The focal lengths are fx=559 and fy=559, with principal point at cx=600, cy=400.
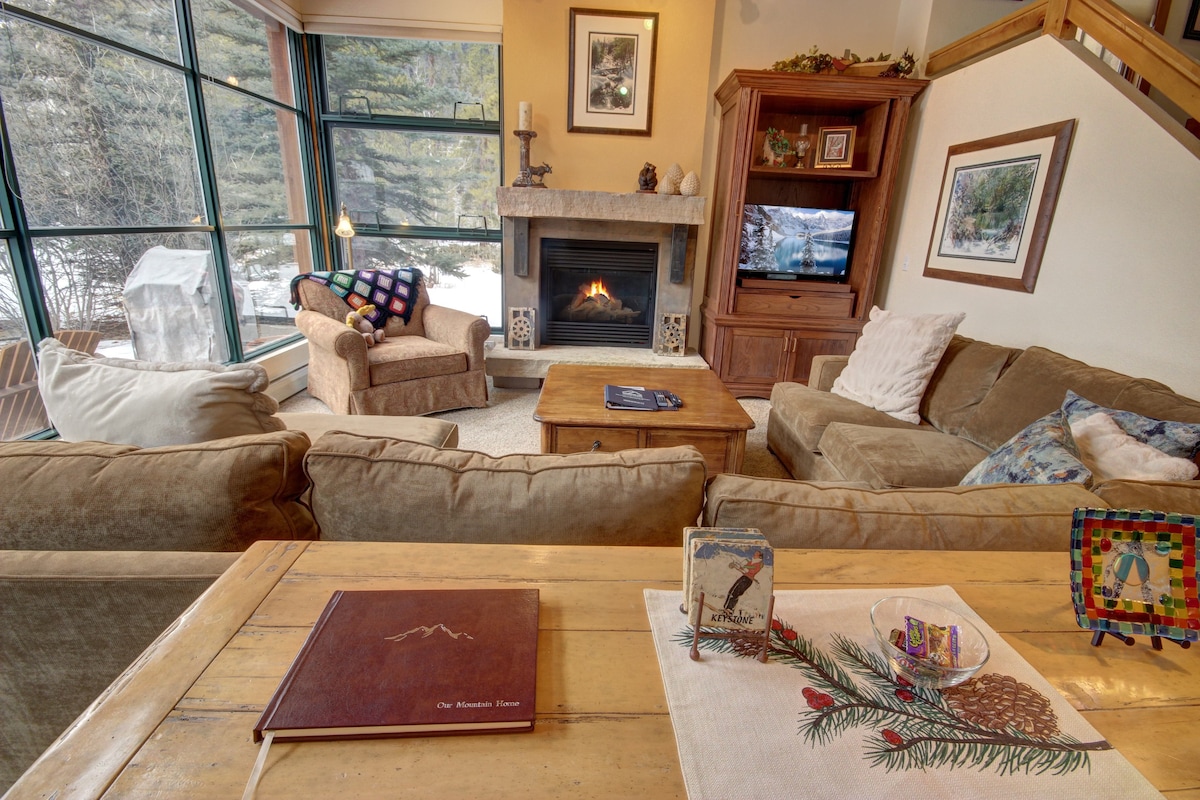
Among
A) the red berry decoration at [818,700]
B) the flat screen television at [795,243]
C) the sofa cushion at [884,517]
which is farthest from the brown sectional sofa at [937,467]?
the flat screen television at [795,243]

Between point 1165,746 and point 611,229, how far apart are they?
3.98m

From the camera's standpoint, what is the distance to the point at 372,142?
4305 millimetres

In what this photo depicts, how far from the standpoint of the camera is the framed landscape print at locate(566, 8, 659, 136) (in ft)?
12.4

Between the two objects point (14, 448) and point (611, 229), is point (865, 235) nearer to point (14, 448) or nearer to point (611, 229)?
Answer: point (611, 229)

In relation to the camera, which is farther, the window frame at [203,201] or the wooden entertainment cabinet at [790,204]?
the wooden entertainment cabinet at [790,204]

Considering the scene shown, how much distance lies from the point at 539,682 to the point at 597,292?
156 inches

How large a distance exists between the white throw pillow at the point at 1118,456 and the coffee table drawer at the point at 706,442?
3.82 feet

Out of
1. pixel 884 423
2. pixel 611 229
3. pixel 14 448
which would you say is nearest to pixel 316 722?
pixel 14 448

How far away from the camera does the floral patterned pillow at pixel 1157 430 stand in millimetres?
1562

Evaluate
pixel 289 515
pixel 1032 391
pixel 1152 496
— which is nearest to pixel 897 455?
pixel 1032 391

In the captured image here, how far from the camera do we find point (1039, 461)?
1.48 m

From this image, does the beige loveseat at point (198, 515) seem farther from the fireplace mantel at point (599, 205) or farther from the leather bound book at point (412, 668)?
the fireplace mantel at point (599, 205)

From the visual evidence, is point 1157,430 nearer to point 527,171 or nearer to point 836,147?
point 836,147

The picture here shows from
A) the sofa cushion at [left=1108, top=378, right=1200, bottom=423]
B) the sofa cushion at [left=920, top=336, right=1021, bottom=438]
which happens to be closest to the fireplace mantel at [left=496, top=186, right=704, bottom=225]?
the sofa cushion at [left=920, top=336, right=1021, bottom=438]
